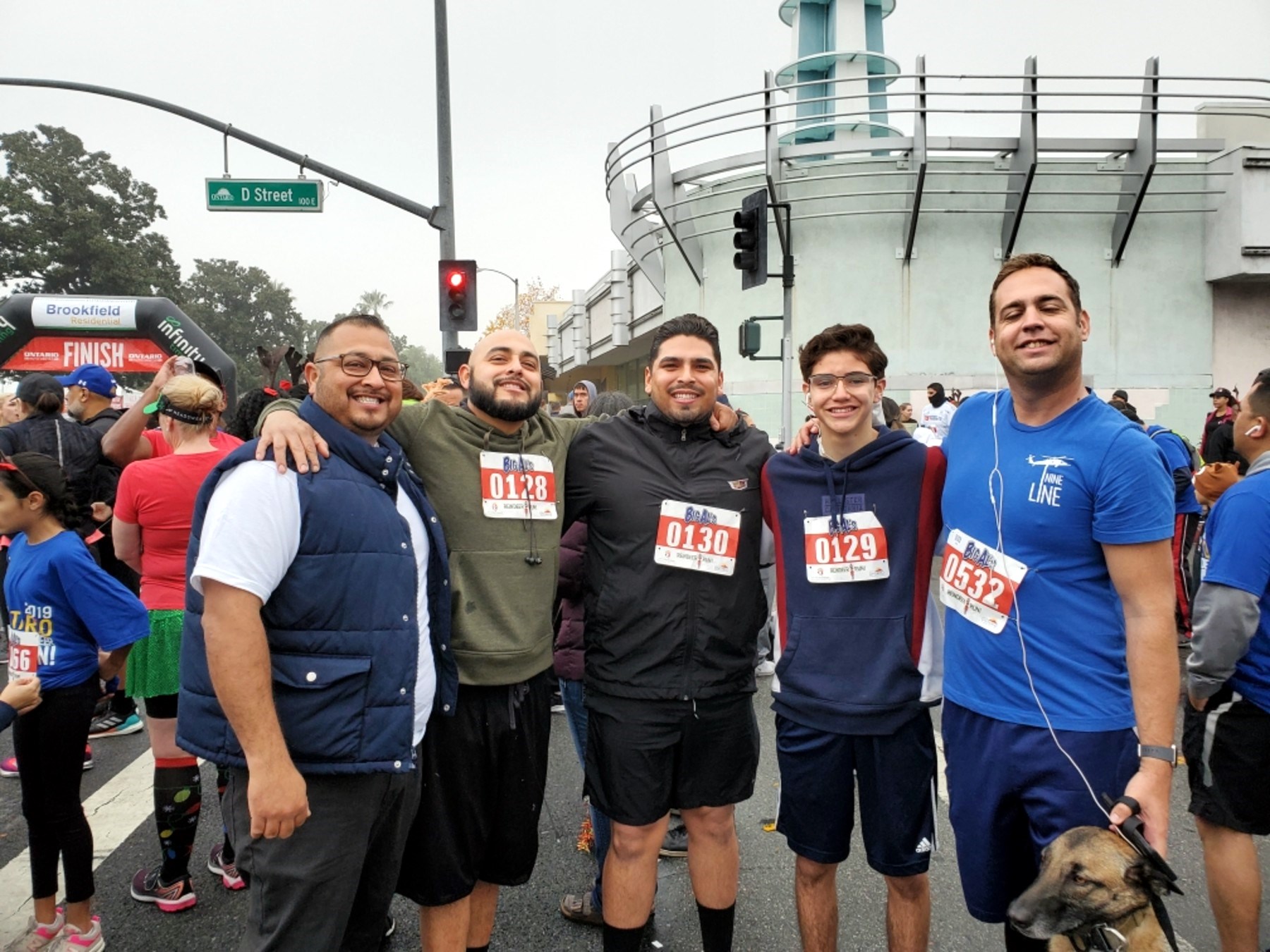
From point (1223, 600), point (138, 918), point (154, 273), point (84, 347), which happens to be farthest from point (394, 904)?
point (154, 273)

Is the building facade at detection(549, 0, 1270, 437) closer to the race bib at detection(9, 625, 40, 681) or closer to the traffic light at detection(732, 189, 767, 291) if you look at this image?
the traffic light at detection(732, 189, 767, 291)

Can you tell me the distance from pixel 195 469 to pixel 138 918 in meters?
1.71

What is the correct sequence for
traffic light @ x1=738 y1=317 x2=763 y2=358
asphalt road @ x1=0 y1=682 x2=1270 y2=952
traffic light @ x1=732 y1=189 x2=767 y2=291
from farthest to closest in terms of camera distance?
traffic light @ x1=738 y1=317 x2=763 y2=358, traffic light @ x1=732 y1=189 x2=767 y2=291, asphalt road @ x1=0 y1=682 x2=1270 y2=952

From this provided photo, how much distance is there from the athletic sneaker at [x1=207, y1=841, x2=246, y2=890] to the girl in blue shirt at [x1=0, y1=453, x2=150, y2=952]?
486 millimetres

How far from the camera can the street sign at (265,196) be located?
1006 cm

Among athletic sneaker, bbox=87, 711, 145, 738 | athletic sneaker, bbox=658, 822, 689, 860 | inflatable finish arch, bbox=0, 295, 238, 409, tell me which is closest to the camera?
athletic sneaker, bbox=658, 822, 689, 860

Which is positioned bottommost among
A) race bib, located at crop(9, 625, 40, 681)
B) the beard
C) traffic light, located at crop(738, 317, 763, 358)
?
race bib, located at crop(9, 625, 40, 681)

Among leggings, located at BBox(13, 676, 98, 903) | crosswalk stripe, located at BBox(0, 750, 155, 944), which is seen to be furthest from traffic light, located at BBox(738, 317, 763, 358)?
leggings, located at BBox(13, 676, 98, 903)

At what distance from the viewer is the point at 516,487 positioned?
8.50 ft

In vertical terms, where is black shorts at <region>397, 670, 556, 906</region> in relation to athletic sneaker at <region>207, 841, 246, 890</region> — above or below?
above

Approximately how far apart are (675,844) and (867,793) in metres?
1.43

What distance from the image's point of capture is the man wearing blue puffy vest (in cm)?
185

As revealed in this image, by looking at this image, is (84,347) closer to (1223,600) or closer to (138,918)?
(138,918)

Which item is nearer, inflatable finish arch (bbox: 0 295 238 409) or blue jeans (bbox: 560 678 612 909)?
blue jeans (bbox: 560 678 612 909)
